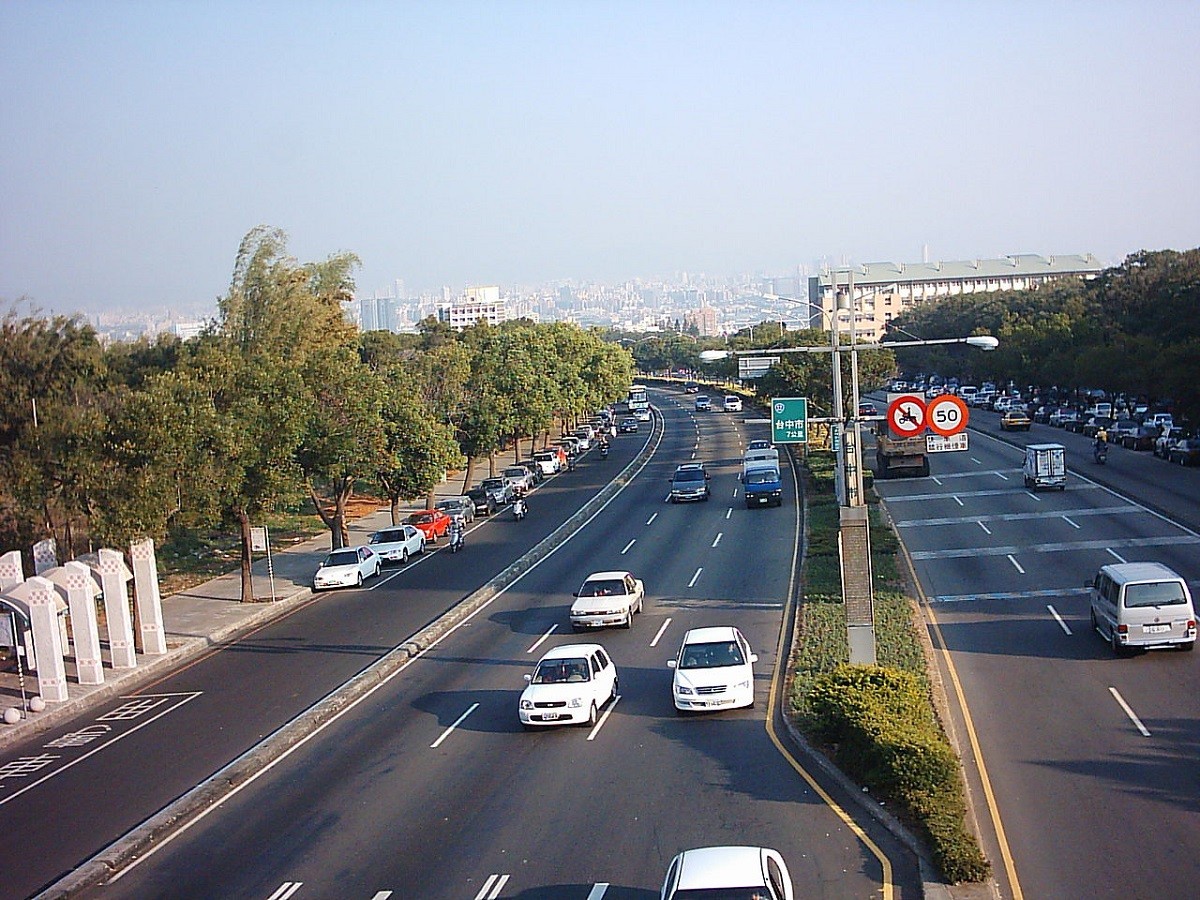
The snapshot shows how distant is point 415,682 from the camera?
26109mm

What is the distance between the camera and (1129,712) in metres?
19.8

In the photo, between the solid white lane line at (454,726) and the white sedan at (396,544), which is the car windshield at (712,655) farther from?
the white sedan at (396,544)

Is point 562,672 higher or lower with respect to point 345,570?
higher

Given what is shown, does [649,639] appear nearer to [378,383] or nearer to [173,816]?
[173,816]

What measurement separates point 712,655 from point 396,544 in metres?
24.5

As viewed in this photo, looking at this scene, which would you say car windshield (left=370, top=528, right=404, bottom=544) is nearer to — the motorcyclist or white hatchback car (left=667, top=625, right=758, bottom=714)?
the motorcyclist

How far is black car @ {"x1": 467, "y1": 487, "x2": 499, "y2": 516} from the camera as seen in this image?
5800cm

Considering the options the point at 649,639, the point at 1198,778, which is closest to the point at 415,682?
the point at 649,639

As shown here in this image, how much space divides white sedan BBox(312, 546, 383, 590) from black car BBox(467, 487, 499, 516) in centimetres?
1614

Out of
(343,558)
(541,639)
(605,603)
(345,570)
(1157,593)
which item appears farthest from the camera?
(343,558)

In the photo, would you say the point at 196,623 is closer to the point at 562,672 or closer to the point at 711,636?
the point at 562,672

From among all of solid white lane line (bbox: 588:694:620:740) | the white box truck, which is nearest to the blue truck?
the white box truck

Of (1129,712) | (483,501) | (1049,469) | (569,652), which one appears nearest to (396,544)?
(483,501)

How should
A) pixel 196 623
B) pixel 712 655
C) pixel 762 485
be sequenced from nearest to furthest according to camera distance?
pixel 712 655 → pixel 196 623 → pixel 762 485
